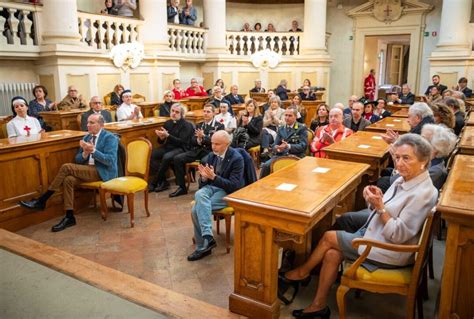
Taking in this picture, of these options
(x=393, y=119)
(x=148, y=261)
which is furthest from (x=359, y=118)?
(x=148, y=261)

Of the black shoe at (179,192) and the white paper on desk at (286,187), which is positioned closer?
the white paper on desk at (286,187)

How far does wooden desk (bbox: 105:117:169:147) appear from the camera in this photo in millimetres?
5383

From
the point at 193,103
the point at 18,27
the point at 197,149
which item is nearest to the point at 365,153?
the point at 197,149

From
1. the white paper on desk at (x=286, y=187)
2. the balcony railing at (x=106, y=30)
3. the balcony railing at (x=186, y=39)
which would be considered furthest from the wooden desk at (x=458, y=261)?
the balcony railing at (x=186, y=39)

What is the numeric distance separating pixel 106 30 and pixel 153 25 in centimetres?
122

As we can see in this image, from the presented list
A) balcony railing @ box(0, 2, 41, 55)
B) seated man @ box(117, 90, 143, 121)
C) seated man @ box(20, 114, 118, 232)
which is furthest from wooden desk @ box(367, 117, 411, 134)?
balcony railing @ box(0, 2, 41, 55)

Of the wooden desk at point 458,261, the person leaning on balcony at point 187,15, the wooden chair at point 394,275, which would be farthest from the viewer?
the person leaning on balcony at point 187,15

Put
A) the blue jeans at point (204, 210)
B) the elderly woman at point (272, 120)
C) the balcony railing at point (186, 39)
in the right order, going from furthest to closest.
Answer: the balcony railing at point (186, 39) < the elderly woman at point (272, 120) < the blue jeans at point (204, 210)

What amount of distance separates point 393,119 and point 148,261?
418cm

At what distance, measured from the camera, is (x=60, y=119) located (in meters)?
6.29

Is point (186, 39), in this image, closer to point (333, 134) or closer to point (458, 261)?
point (333, 134)

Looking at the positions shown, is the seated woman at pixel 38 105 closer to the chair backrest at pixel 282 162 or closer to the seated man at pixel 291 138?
the seated man at pixel 291 138

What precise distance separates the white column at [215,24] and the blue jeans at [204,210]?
916 centimetres

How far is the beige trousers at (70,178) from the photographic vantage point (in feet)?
14.1
